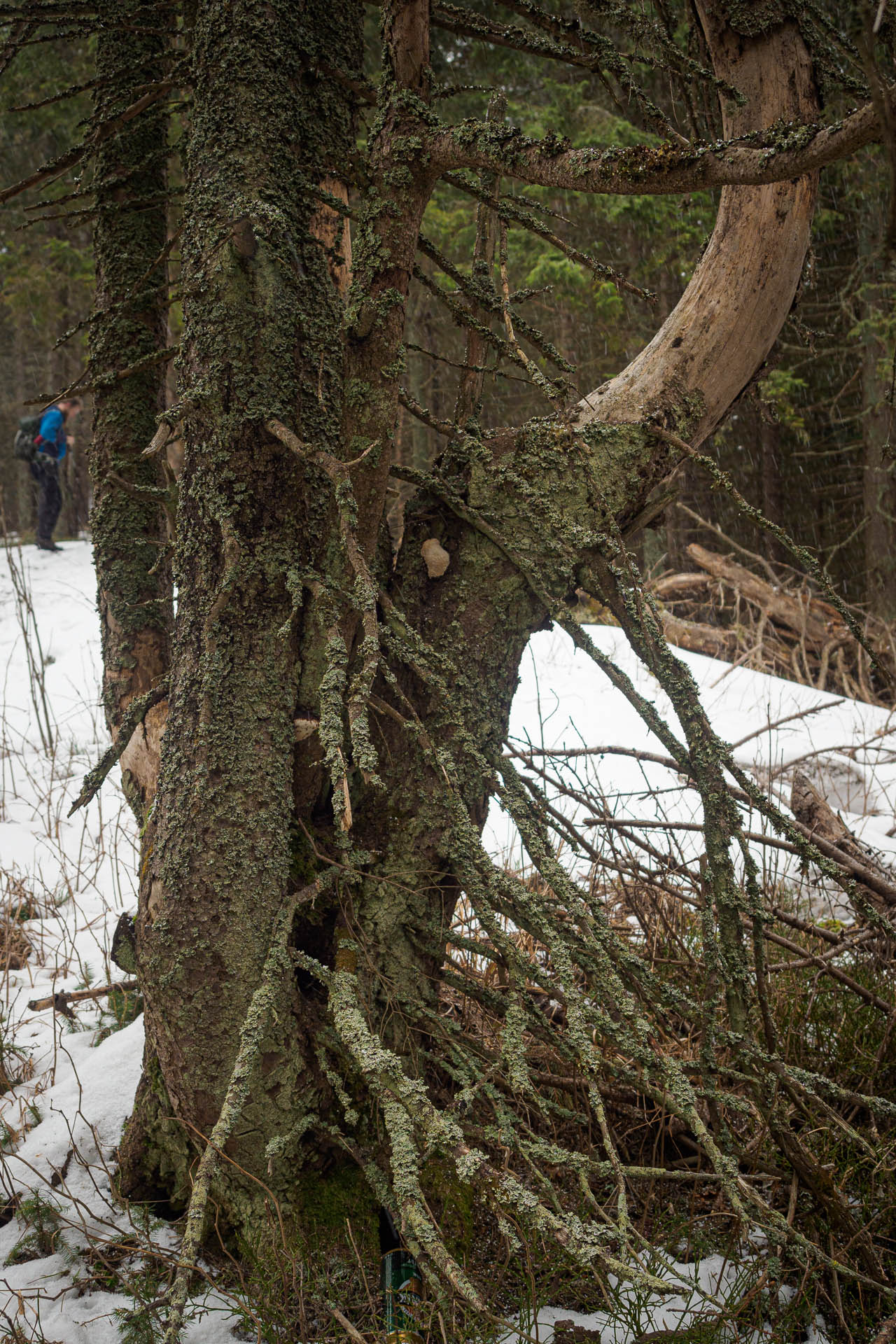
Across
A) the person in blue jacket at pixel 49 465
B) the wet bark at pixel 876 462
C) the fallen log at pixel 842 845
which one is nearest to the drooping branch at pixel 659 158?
the fallen log at pixel 842 845

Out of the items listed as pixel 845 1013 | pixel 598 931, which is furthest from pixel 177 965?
pixel 845 1013

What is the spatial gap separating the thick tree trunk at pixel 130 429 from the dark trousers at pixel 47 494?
28.3 ft

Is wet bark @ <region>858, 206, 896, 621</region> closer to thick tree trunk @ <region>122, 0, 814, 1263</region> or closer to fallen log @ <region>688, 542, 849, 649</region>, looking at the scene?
fallen log @ <region>688, 542, 849, 649</region>

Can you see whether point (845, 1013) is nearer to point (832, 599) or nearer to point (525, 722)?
point (832, 599)

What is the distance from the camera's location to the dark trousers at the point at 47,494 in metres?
10.4

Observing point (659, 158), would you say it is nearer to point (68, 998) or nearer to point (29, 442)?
point (68, 998)

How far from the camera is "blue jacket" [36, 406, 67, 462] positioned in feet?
33.7

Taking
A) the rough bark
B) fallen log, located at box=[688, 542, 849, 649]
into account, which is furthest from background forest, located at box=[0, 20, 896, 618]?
the rough bark

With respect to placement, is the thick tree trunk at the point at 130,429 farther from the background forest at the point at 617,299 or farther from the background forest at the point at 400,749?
the background forest at the point at 617,299

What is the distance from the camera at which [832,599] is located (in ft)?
5.82

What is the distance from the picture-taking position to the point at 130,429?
2.55 meters

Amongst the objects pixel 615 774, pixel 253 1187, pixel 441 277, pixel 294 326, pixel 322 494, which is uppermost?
pixel 441 277

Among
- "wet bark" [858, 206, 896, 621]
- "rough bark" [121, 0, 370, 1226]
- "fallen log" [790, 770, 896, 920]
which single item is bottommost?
"fallen log" [790, 770, 896, 920]

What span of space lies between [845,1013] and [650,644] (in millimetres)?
1549
